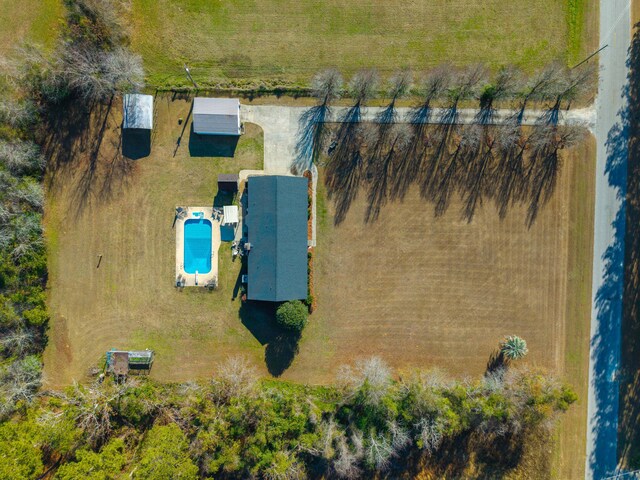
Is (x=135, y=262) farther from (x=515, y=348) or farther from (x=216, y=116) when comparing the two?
(x=515, y=348)

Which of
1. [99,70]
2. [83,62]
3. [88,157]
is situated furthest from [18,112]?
[99,70]

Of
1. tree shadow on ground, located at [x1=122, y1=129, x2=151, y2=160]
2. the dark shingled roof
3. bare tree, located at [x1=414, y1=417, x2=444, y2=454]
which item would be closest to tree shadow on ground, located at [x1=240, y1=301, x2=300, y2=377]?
the dark shingled roof

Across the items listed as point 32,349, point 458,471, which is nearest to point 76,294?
point 32,349

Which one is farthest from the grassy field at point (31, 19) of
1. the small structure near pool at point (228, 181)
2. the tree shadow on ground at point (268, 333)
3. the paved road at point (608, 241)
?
the paved road at point (608, 241)

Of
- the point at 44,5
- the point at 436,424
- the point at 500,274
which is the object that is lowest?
the point at 436,424

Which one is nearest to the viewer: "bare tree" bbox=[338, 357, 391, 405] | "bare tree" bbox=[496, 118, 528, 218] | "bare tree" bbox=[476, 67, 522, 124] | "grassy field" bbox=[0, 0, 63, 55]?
"bare tree" bbox=[338, 357, 391, 405]

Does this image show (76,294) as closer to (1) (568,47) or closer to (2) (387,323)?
(2) (387,323)

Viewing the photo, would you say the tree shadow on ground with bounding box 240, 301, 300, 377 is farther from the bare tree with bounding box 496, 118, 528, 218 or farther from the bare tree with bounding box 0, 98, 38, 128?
the bare tree with bounding box 0, 98, 38, 128

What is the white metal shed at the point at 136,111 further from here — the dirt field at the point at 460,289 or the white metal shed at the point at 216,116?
the dirt field at the point at 460,289
